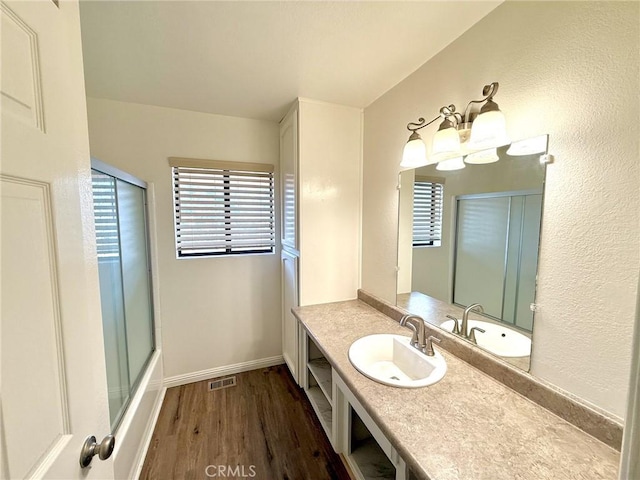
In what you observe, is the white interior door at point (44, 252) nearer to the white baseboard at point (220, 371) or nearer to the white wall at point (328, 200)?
the white wall at point (328, 200)

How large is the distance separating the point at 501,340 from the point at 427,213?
0.73 m

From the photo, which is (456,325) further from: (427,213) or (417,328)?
(427,213)

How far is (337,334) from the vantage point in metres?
1.49

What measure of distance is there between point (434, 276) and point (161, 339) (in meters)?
2.18

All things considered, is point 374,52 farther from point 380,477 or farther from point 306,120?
point 380,477

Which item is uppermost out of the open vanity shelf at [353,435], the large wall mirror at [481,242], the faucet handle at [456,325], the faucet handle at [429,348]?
the large wall mirror at [481,242]

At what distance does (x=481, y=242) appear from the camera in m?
1.21

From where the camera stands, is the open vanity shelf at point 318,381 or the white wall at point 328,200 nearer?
the open vanity shelf at point 318,381

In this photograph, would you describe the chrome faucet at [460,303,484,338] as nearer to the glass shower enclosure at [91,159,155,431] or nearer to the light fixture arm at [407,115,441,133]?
the light fixture arm at [407,115,441,133]

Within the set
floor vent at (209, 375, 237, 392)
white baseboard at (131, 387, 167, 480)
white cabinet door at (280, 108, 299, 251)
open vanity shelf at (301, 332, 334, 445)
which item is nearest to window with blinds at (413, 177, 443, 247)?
white cabinet door at (280, 108, 299, 251)

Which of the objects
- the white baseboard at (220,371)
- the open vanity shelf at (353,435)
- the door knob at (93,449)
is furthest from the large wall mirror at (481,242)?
the white baseboard at (220,371)

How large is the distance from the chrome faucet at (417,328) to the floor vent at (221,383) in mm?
1712

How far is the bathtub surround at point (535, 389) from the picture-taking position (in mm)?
774

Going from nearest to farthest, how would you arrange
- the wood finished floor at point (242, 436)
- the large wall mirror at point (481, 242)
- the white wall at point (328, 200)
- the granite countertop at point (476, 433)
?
the granite countertop at point (476, 433), the large wall mirror at point (481, 242), the wood finished floor at point (242, 436), the white wall at point (328, 200)
